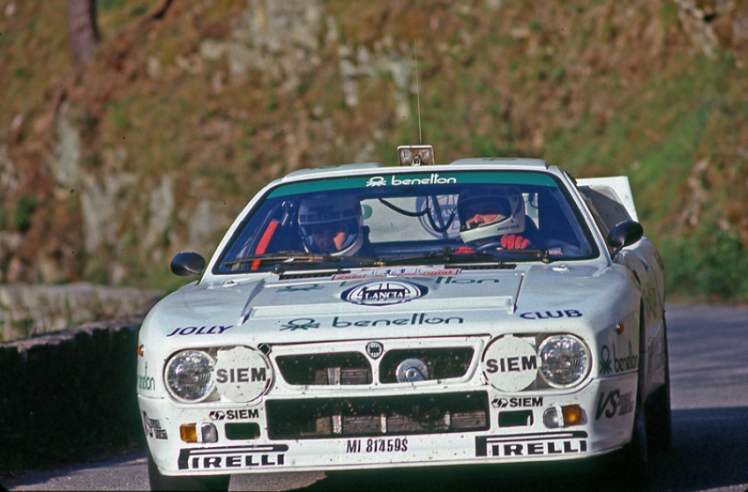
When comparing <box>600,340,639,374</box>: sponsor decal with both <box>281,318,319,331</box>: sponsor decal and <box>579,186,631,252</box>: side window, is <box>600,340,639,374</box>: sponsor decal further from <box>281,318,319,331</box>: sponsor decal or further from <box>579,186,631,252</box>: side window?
<box>579,186,631,252</box>: side window

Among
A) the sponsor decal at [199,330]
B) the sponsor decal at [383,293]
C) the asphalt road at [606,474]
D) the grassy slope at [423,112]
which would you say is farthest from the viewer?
the grassy slope at [423,112]

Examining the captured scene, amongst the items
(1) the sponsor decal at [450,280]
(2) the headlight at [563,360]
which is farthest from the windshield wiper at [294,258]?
(2) the headlight at [563,360]

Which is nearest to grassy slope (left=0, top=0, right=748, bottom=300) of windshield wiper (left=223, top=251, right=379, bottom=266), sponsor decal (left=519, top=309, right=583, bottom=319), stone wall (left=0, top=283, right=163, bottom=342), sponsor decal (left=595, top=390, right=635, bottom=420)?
stone wall (left=0, top=283, right=163, bottom=342)

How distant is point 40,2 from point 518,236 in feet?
98.7

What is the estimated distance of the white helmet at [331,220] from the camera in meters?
5.56

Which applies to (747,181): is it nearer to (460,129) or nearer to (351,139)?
(460,129)

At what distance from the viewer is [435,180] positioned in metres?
5.66

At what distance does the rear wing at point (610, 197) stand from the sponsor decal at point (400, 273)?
2398 mm

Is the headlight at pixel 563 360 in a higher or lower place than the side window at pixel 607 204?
lower

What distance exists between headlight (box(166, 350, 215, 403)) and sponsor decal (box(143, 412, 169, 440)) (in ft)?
0.48

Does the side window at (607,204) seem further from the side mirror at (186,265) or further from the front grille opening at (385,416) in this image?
the front grille opening at (385,416)

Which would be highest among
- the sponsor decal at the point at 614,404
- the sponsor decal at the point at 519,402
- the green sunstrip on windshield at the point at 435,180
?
the green sunstrip on windshield at the point at 435,180

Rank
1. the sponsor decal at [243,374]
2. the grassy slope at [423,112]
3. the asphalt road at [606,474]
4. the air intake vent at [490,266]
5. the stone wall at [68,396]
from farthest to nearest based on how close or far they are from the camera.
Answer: the grassy slope at [423,112] < the stone wall at [68,396] < the air intake vent at [490,266] < the asphalt road at [606,474] < the sponsor decal at [243,374]

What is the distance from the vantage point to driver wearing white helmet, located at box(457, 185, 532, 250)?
528 cm
